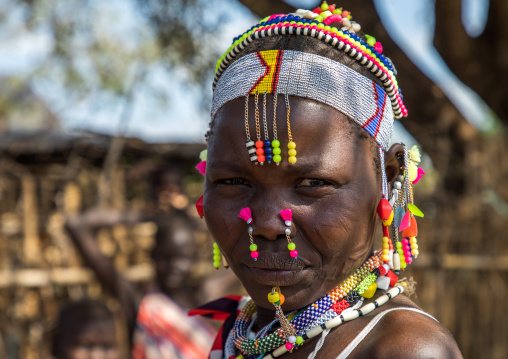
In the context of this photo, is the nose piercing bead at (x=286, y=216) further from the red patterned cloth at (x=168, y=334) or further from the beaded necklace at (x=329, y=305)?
the red patterned cloth at (x=168, y=334)

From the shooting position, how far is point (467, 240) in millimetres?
6551

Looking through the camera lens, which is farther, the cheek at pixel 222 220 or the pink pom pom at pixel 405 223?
the pink pom pom at pixel 405 223

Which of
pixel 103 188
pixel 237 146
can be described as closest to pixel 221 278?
pixel 103 188

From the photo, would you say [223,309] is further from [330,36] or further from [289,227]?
[330,36]

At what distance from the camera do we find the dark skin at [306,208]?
131 centimetres

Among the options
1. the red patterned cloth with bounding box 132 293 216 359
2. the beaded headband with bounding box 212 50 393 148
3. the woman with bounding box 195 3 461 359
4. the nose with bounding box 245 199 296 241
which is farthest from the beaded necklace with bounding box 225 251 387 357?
the red patterned cloth with bounding box 132 293 216 359

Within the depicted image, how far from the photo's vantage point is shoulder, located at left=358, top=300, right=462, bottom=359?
3.71 feet

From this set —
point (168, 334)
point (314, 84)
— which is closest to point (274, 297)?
point (314, 84)

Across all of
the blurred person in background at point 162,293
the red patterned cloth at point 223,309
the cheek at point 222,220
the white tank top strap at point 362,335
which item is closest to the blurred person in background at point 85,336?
the blurred person in background at point 162,293

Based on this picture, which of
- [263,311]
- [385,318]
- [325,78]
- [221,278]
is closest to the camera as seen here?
[385,318]

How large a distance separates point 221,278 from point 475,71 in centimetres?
295

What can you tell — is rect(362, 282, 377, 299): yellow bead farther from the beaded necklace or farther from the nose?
the nose

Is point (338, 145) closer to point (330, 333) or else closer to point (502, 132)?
point (330, 333)

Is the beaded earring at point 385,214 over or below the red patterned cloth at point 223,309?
over
